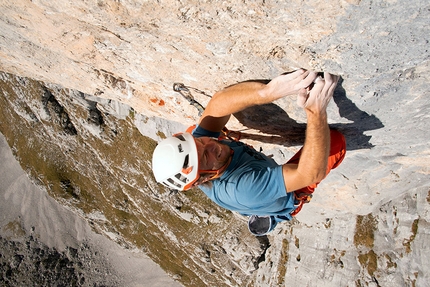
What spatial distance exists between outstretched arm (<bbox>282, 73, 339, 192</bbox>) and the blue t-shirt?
0.50 metres

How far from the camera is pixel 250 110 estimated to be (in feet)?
22.3

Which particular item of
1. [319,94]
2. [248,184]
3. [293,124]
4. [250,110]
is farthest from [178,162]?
[293,124]

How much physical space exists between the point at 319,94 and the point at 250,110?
7.63 feet

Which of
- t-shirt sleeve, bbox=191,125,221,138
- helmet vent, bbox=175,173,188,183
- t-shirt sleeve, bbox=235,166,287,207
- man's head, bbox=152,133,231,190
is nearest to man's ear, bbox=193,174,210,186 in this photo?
man's head, bbox=152,133,231,190

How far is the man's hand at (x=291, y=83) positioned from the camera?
467 centimetres

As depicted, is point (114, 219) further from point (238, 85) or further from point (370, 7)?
point (370, 7)

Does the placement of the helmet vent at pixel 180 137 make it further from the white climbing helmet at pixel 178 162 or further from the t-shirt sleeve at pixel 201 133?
the t-shirt sleeve at pixel 201 133

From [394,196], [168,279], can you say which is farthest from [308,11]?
[168,279]

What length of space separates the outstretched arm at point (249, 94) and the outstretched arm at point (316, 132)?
0.62 ft

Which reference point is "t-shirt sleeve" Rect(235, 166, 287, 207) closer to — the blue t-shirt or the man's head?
the blue t-shirt

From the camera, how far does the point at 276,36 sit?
4.54 m

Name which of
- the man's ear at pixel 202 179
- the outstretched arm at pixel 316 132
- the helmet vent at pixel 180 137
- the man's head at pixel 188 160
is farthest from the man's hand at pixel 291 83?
the man's ear at pixel 202 179

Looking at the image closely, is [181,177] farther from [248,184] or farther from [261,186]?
[261,186]

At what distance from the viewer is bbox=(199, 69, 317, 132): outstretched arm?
15.4ft
